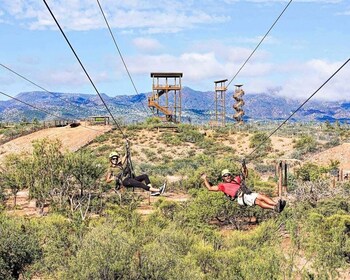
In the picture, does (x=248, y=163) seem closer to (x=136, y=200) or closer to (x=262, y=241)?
(x=136, y=200)

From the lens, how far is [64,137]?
72.4m

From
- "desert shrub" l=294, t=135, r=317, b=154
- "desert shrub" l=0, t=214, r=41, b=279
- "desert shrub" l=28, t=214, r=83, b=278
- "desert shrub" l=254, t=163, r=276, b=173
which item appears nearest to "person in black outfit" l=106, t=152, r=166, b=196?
"desert shrub" l=28, t=214, r=83, b=278

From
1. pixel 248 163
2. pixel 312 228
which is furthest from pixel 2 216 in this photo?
pixel 248 163

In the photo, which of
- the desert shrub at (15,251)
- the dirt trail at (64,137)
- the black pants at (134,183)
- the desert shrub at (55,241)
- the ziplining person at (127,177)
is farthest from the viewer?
the dirt trail at (64,137)

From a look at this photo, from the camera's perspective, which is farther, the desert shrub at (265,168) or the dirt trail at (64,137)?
the dirt trail at (64,137)

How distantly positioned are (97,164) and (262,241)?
19.5 metres

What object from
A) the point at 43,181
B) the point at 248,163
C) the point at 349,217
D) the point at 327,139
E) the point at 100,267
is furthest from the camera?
the point at 327,139

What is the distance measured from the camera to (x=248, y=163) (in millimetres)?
66125

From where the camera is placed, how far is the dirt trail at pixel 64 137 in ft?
230

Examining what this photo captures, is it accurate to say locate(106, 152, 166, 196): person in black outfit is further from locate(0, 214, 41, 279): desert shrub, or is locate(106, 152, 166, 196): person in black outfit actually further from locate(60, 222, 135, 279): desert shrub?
locate(0, 214, 41, 279): desert shrub

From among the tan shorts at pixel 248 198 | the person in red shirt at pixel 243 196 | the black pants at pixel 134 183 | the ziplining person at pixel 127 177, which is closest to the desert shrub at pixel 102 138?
the ziplining person at pixel 127 177

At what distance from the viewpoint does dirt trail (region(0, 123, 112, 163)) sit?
7000 cm

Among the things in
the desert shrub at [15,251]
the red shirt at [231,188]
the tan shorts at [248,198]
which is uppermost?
the red shirt at [231,188]

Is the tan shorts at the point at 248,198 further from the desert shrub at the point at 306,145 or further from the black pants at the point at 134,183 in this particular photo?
the desert shrub at the point at 306,145
